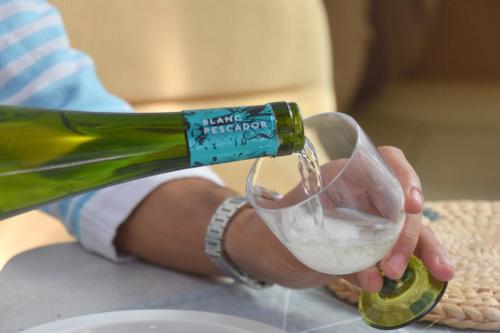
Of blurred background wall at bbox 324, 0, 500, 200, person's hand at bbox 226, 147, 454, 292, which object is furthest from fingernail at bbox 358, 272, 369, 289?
blurred background wall at bbox 324, 0, 500, 200

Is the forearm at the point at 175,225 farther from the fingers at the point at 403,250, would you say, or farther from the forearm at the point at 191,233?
the fingers at the point at 403,250

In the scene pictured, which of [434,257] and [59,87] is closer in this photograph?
[434,257]

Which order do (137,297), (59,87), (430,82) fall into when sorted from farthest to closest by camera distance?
(430,82) → (59,87) → (137,297)

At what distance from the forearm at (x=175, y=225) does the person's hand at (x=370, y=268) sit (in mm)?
32

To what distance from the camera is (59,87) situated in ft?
2.18

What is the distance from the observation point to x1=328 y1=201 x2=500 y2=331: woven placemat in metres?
0.52

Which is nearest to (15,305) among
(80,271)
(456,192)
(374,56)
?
(80,271)

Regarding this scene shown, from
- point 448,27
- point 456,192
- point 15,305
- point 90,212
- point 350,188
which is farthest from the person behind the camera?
point 448,27

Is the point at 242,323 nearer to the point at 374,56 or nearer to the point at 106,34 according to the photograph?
the point at 106,34

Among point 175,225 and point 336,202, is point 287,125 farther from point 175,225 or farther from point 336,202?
point 175,225

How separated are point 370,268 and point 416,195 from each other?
0.18 feet

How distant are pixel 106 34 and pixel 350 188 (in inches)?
21.1

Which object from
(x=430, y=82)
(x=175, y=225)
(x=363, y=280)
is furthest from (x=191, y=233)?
(x=430, y=82)

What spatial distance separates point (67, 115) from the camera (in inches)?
17.8
